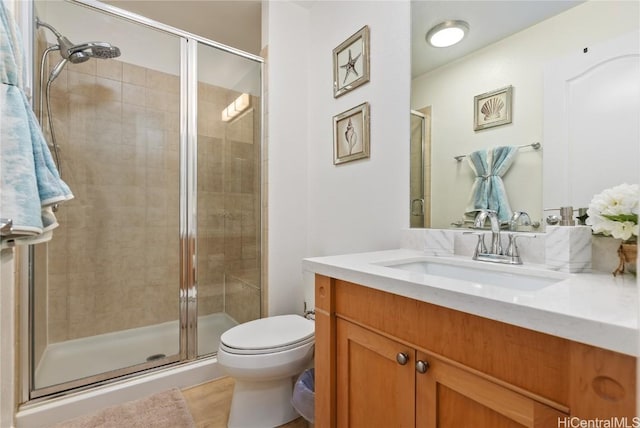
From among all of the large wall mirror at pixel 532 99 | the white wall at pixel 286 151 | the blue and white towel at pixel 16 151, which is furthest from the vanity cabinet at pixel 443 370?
the white wall at pixel 286 151

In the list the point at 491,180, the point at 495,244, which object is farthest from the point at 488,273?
the point at 491,180

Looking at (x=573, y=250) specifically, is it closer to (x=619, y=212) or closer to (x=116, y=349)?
(x=619, y=212)

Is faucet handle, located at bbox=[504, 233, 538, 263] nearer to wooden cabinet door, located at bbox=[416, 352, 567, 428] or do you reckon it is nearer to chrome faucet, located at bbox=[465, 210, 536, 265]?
chrome faucet, located at bbox=[465, 210, 536, 265]

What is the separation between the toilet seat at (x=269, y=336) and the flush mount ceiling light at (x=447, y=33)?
1435 millimetres

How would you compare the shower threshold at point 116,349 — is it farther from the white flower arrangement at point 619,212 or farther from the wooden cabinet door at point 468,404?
the white flower arrangement at point 619,212

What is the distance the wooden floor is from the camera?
1.38 meters

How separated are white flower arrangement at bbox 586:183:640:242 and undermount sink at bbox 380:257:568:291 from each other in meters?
0.16

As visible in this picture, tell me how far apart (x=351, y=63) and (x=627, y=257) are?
4.82 feet

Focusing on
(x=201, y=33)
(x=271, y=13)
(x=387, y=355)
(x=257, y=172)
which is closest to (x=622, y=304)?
(x=387, y=355)

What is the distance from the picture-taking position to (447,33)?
1.25 meters

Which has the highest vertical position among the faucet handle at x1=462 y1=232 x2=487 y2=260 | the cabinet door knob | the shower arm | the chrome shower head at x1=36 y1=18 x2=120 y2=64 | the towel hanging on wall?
the chrome shower head at x1=36 y1=18 x2=120 y2=64

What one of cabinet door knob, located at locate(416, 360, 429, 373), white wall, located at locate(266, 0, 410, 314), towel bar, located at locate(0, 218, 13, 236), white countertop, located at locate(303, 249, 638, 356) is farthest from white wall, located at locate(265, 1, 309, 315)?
cabinet door knob, located at locate(416, 360, 429, 373)

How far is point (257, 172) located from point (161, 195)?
0.70 metres

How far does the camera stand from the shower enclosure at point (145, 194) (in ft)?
5.72
